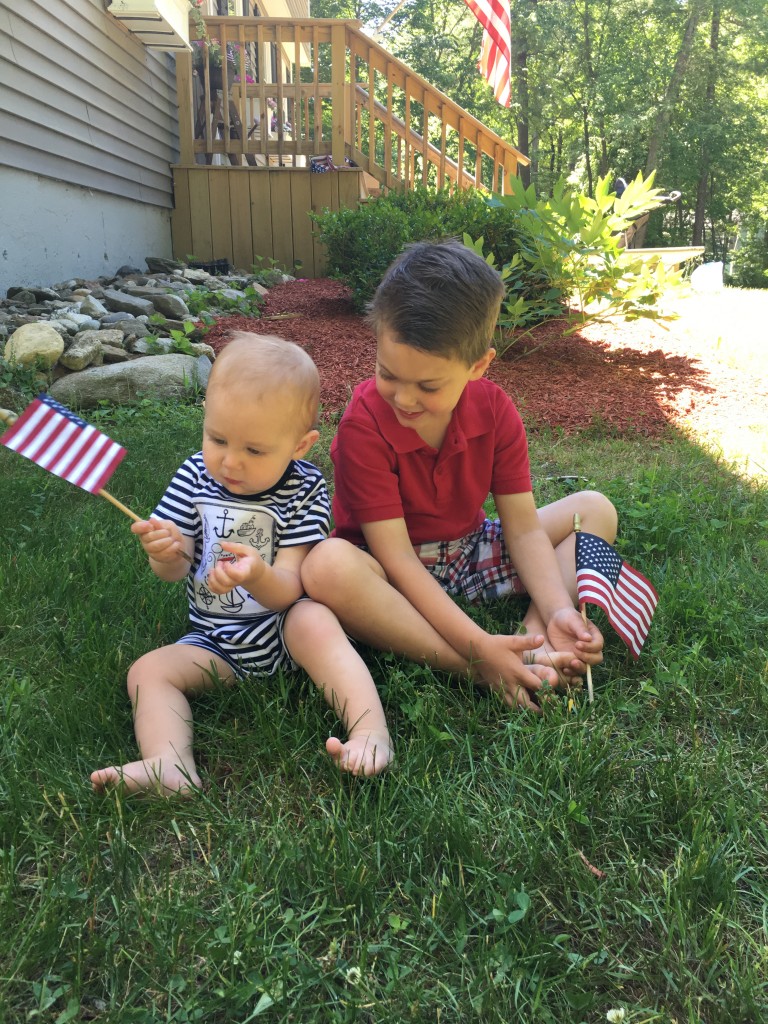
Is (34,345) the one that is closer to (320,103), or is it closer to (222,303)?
(222,303)

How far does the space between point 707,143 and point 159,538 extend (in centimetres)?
3197

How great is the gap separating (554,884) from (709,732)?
0.66m

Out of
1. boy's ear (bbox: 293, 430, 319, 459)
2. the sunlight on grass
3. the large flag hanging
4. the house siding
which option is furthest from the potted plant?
boy's ear (bbox: 293, 430, 319, 459)

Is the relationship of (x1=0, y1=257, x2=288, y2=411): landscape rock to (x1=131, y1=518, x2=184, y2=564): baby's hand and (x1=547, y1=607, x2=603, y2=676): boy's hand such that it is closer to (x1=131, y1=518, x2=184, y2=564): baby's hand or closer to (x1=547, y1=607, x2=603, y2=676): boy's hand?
(x1=131, y1=518, x2=184, y2=564): baby's hand

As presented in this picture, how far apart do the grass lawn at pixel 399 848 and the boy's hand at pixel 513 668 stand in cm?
5

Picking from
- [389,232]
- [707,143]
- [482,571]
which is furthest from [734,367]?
[707,143]

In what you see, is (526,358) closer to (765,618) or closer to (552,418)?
(552,418)

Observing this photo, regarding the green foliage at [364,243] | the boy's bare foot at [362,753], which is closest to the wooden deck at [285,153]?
the green foliage at [364,243]

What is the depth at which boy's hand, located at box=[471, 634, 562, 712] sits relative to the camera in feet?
6.15

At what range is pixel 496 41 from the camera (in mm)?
9922

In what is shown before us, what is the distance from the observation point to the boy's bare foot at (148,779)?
154 cm

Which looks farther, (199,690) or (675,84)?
(675,84)

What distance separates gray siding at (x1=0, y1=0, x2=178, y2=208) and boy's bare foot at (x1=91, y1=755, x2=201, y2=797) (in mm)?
5536

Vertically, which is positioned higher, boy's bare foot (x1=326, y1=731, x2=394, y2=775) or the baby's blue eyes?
the baby's blue eyes
